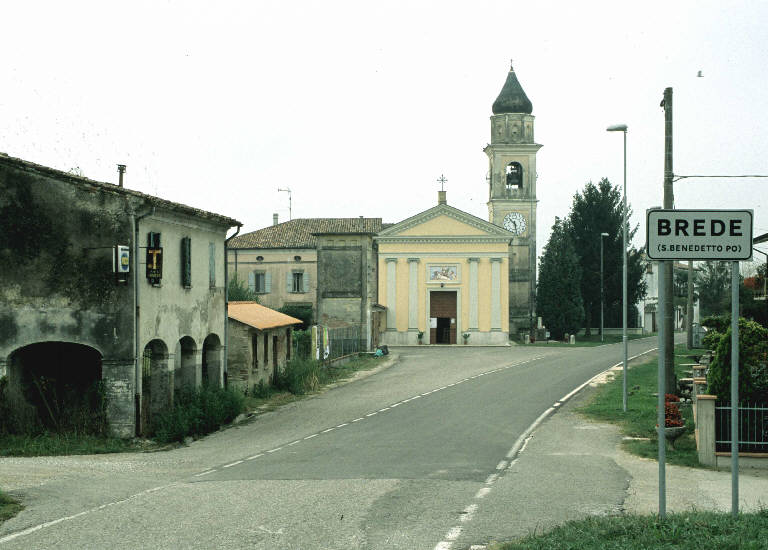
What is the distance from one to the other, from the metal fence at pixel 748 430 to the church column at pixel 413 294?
46628 mm

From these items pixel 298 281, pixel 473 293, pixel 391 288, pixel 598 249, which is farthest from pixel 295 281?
pixel 598 249

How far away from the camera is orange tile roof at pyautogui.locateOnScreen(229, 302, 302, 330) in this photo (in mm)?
29047

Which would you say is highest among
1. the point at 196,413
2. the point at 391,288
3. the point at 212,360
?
the point at 391,288

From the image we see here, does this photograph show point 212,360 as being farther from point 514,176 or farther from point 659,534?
point 514,176

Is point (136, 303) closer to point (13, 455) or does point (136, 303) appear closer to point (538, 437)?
point (13, 455)

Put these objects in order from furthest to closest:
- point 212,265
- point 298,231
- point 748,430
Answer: point 298,231
point 212,265
point 748,430

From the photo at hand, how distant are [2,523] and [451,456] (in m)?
8.25

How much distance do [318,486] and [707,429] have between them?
6.92 meters

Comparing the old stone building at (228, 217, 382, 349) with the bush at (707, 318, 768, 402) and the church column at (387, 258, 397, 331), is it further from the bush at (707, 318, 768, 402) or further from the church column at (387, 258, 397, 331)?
the bush at (707, 318, 768, 402)

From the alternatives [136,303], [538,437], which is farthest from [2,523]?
[538,437]

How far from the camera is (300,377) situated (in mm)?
32156

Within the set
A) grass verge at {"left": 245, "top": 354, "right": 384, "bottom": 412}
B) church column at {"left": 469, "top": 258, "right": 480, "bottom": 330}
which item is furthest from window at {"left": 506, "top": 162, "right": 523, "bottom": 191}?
grass verge at {"left": 245, "top": 354, "right": 384, "bottom": 412}

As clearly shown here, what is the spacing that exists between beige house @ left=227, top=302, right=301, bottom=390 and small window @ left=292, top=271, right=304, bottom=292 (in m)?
36.4

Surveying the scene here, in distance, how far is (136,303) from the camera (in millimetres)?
20344
